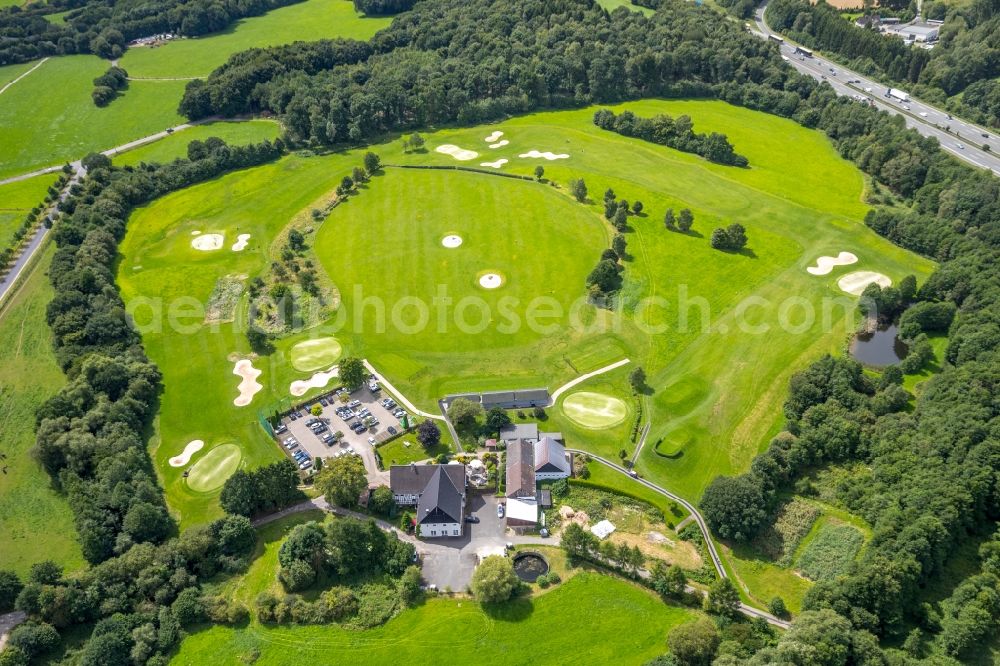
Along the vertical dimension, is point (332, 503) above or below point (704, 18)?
below

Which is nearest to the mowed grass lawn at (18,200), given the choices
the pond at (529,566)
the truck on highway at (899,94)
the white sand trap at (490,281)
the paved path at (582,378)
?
the white sand trap at (490,281)

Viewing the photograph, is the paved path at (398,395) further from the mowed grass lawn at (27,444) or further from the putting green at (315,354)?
the mowed grass lawn at (27,444)

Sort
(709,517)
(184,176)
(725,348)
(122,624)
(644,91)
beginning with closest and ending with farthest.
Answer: (122,624)
(709,517)
(725,348)
(184,176)
(644,91)

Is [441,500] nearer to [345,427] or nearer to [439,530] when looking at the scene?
[439,530]

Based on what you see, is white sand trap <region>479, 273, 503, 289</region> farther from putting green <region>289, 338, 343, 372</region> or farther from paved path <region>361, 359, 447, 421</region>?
putting green <region>289, 338, 343, 372</region>

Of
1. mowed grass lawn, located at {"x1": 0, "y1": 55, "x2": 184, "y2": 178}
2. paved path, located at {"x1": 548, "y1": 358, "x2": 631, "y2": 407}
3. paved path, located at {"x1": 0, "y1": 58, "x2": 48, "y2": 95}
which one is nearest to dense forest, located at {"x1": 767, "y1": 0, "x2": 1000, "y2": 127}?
paved path, located at {"x1": 548, "y1": 358, "x2": 631, "y2": 407}

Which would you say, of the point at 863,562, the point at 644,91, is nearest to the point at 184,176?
the point at 644,91

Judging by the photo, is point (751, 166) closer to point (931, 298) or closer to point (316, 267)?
point (931, 298)
